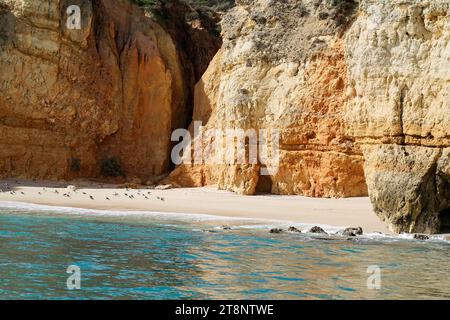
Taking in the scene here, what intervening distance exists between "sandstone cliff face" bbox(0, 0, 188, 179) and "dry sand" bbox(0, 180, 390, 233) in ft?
7.30

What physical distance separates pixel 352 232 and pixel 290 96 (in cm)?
794

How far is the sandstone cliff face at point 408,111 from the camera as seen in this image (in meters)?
12.8

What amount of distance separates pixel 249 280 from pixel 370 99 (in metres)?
7.72

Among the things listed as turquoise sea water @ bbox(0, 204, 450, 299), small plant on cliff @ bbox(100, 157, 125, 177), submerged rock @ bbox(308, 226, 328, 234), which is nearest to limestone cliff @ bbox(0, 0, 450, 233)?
small plant on cliff @ bbox(100, 157, 125, 177)

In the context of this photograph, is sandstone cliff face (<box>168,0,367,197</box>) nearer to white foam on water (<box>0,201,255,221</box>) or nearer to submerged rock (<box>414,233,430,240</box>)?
white foam on water (<box>0,201,255,221</box>)

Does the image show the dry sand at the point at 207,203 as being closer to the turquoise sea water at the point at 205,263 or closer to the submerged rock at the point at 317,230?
the submerged rock at the point at 317,230

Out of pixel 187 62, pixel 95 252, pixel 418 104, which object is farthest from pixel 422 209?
pixel 187 62

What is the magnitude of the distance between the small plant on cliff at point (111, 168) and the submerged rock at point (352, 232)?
13.6m

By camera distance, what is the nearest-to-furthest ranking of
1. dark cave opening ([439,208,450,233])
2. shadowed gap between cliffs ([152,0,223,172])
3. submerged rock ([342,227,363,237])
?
submerged rock ([342,227,363,237]), dark cave opening ([439,208,450,233]), shadowed gap between cliffs ([152,0,223,172])

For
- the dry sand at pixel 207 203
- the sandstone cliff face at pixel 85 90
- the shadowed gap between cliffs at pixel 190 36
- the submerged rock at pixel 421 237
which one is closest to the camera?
the submerged rock at pixel 421 237

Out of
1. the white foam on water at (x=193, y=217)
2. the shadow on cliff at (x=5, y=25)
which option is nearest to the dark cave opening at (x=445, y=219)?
the white foam on water at (x=193, y=217)

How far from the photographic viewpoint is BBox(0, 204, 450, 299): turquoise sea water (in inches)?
295

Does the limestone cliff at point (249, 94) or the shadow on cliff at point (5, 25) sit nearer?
the limestone cliff at point (249, 94)

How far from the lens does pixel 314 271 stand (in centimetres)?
881
